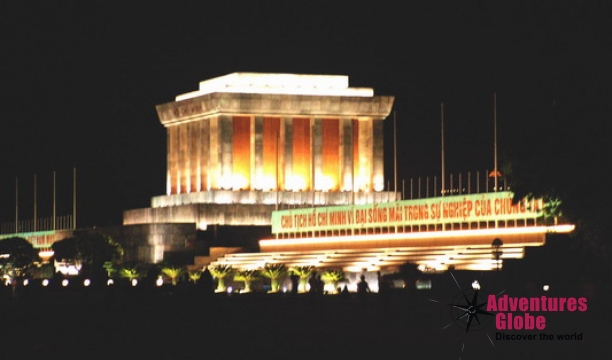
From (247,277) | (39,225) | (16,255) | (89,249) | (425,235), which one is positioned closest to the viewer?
(247,277)

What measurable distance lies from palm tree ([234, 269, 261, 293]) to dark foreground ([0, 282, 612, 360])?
11.3m

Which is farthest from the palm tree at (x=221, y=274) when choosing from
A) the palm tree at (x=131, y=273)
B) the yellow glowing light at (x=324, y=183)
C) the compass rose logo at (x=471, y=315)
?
the compass rose logo at (x=471, y=315)

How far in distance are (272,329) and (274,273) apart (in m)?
28.7

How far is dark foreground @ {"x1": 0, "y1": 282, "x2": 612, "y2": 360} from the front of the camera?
4559 cm

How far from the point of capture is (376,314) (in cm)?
5844

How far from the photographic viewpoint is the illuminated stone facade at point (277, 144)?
109 metres

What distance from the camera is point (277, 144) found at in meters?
A: 111

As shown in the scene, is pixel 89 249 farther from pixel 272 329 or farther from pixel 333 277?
pixel 272 329

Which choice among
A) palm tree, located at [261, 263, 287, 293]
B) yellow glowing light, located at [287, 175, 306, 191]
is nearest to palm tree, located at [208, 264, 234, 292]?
palm tree, located at [261, 263, 287, 293]

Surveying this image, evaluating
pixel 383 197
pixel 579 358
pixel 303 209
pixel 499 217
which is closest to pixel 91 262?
pixel 303 209

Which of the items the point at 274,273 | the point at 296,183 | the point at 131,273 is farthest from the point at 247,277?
the point at 296,183

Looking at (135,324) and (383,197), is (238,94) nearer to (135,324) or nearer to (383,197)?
(383,197)

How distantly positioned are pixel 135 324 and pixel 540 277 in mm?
15641

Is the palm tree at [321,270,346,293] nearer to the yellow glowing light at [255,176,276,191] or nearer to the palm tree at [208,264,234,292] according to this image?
the palm tree at [208,264,234,292]
